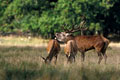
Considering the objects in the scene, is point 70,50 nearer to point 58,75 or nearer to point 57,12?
point 58,75

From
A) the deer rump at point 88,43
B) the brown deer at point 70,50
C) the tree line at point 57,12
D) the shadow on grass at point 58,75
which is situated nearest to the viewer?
A: the shadow on grass at point 58,75

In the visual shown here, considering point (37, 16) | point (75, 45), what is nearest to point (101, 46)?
point (75, 45)

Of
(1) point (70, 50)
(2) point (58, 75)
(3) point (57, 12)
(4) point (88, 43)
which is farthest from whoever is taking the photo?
(3) point (57, 12)

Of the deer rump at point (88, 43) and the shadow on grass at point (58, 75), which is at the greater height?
the shadow on grass at point (58, 75)

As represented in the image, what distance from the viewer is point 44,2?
35.0 metres

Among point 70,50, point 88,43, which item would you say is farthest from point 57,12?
point 70,50

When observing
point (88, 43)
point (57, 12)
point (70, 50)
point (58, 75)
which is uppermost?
point (58, 75)

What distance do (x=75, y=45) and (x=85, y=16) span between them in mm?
18118

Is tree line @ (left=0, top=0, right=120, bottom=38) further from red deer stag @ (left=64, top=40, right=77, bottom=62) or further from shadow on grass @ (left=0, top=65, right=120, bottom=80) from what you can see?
shadow on grass @ (left=0, top=65, right=120, bottom=80)

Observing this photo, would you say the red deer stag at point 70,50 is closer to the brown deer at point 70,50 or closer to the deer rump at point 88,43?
the brown deer at point 70,50

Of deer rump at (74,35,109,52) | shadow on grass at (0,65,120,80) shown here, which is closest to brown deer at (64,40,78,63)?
deer rump at (74,35,109,52)

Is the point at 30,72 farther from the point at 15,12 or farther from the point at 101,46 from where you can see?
the point at 15,12

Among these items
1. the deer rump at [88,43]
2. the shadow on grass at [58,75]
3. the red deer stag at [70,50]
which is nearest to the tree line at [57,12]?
the deer rump at [88,43]

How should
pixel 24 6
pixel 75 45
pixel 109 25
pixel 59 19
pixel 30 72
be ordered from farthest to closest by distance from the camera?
pixel 109 25 → pixel 24 6 → pixel 59 19 → pixel 75 45 → pixel 30 72
